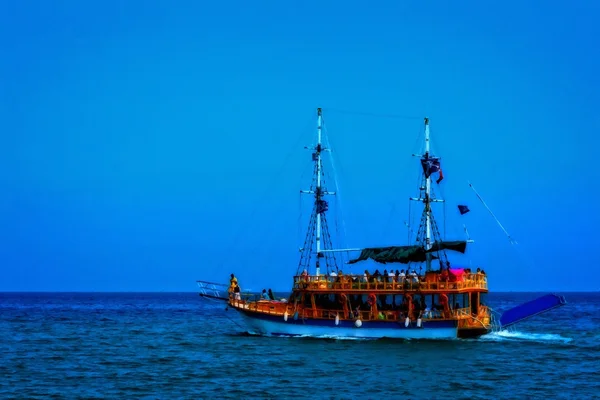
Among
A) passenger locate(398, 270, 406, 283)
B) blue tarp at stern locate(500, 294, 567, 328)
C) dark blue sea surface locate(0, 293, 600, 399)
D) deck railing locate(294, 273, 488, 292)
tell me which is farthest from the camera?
blue tarp at stern locate(500, 294, 567, 328)

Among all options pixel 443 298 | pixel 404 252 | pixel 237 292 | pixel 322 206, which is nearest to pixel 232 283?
pixel 237 292

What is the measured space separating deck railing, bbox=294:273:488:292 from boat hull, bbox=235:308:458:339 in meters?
2.05

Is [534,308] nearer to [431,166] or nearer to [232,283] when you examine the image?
[431,166]

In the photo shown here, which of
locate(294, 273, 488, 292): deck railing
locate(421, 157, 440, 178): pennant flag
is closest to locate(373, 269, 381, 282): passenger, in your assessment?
locate(294, 273, 488, 292): deck railing

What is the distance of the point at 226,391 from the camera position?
38312mm

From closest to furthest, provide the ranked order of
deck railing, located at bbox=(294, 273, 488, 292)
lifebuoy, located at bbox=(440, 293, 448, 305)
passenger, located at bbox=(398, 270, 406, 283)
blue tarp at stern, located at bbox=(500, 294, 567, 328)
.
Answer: lifebuoy, located at bbox=(440, 293, 448, 305) → deck railing, located at bbox=(294, 273, 488, 292) → passenger, located at bbox=(398, 270, 406, 283) → blue tarp at stern, located at bbox=(500, 294, 567, 328)

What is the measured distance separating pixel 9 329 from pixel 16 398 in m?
44.4

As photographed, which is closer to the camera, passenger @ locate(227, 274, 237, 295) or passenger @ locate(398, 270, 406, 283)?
passenger @ locate(398, 270, 406, 283)

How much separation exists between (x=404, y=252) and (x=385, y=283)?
10.3ft

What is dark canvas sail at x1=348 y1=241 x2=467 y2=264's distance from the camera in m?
56.1

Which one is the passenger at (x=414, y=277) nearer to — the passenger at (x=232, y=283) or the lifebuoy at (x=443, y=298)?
the lifebuoy at (x=443, y=298)

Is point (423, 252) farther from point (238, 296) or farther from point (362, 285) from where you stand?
point (238, 296)

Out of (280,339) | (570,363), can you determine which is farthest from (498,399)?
(280,339)

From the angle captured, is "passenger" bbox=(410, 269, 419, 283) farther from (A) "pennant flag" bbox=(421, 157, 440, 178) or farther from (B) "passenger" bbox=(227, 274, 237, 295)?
(B) "passenger" bbox=(227, 274, 237, 295)
